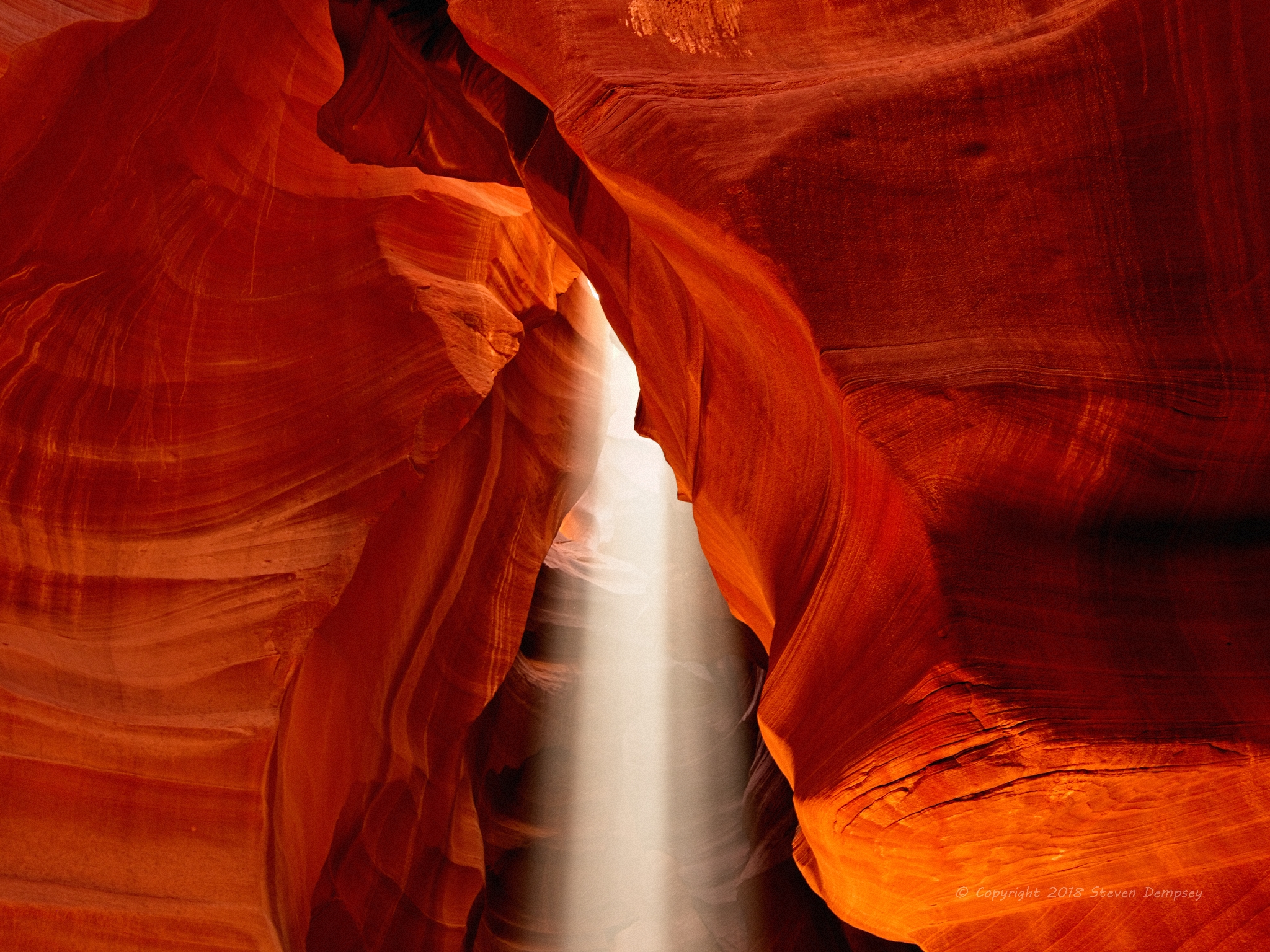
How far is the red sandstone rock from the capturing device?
11.9 feet

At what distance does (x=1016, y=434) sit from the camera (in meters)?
1.97

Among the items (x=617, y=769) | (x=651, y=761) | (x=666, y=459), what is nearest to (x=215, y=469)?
(x=666, y=459)

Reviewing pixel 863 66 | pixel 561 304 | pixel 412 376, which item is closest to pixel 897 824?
pixel 863 66

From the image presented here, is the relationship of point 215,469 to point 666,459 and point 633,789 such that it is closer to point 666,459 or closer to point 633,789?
point 666,459

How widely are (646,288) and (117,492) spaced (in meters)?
2.17

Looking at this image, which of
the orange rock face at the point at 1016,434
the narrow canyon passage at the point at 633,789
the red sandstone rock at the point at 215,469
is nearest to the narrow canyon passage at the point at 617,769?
the narrow canyon passage at the point at 633,789

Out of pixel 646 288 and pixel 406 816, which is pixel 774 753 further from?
pixel 406 816

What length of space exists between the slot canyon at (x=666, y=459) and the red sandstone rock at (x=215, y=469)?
2cm

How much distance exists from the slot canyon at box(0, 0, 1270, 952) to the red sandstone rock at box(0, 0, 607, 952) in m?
0.02

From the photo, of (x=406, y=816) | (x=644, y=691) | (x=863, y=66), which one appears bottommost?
(x=644, y=691)

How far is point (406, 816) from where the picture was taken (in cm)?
503

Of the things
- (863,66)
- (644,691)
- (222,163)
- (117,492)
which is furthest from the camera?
(644,691)

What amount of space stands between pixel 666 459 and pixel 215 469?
1849mm

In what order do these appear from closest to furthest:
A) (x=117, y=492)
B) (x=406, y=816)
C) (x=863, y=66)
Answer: (x=863, y=66) < (x=117, y=492) < (x=406, y=816)
